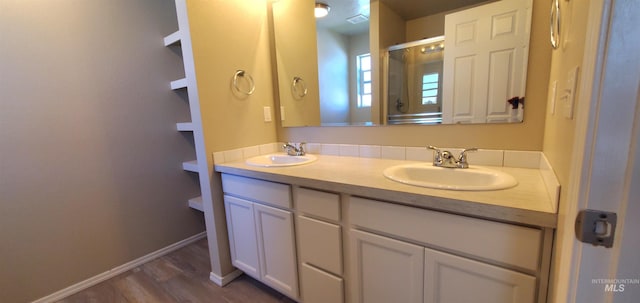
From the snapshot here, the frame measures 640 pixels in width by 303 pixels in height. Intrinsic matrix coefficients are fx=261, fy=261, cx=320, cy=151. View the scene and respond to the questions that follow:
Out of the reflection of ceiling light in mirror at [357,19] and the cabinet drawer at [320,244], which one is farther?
the reflection of ceiling light in mirror at [357,19]

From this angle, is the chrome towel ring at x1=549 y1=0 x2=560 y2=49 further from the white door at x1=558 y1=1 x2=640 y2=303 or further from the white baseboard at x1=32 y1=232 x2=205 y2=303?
the white baseboard at x1=32 y1=232 x2=205 y2=303

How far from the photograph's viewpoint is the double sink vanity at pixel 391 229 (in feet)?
2.63

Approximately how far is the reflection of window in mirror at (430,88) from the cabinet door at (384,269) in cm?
80

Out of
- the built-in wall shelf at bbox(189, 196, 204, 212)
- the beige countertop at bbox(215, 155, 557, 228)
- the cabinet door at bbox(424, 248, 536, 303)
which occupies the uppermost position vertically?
the beige countertop at bbox(215, 155, 557, 228)

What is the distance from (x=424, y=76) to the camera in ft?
4.62

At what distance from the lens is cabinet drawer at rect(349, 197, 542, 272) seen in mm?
780

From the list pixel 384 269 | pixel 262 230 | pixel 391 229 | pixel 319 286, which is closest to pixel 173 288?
pixel 262 230

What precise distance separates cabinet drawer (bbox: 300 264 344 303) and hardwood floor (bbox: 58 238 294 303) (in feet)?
0.97

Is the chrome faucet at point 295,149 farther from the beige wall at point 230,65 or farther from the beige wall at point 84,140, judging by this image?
the beige wall at point 84,140

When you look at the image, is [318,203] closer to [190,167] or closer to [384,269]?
[384,269]

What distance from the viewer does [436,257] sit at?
0.93m

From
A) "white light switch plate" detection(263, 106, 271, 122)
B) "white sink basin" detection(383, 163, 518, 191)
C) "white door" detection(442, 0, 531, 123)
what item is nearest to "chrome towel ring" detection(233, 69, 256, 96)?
"white light switch plate" detection(263, 106, 271, 122)

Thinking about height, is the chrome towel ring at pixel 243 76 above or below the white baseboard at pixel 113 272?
above

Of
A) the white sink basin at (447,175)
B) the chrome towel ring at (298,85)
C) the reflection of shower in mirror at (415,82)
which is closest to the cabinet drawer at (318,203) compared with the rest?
the white sink basin at (447,175)
